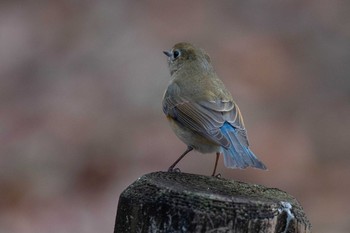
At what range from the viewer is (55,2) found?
Answer: 12398mm

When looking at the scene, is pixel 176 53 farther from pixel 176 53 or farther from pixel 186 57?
pixel 186 57

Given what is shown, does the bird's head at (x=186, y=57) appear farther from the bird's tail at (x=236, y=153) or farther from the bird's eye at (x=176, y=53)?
the bird's tail at (x=236, y=153)

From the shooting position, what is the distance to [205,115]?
4.89 m

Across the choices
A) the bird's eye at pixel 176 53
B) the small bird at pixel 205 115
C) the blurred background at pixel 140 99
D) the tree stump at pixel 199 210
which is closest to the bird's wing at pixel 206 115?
the small bird at pixel 205 115

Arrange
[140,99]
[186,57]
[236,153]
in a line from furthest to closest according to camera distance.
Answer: [140,99]
[186,57]
[236,153]

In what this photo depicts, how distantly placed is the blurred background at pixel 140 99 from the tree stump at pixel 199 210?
579 centimetres

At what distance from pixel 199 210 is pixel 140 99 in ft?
25.3

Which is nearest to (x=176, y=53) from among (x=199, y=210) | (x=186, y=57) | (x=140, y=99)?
(x=186, y=57)

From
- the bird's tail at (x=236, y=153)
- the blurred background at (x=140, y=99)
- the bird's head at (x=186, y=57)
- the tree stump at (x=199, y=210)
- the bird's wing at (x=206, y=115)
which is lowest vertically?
the tree stump at (x=199, y=210)

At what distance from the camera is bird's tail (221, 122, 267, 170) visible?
14.1ft

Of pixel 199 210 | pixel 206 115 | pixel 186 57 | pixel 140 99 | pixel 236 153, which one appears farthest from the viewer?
pixel 140 99

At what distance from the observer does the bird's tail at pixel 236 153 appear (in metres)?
4.30

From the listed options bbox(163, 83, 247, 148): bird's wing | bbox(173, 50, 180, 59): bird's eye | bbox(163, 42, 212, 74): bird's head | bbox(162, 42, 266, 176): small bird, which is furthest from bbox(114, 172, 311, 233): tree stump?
bbox(173, 50, 180, 59): bird's eye

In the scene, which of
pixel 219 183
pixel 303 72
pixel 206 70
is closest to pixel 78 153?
pixel 303 72
